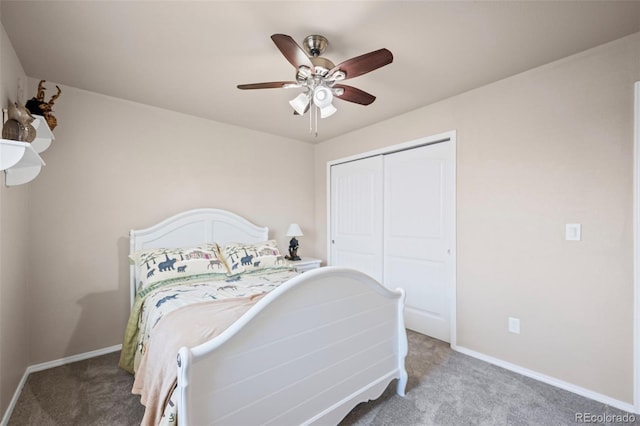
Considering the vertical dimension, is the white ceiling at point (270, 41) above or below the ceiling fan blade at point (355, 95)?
above

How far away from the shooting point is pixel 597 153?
2021mm

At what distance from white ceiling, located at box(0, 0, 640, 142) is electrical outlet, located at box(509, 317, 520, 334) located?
2.02 m

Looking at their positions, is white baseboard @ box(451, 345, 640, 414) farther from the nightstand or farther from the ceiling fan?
the ceiling fan

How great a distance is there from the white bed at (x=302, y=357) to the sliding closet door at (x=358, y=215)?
1562 millimetres

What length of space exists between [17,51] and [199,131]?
149 cm

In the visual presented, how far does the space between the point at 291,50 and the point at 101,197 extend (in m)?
2.32

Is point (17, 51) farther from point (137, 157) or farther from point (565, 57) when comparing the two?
point (565, 57)

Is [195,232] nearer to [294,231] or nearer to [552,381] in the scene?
[294,231]

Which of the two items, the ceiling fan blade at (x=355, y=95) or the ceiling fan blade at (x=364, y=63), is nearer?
the ceiling fan blade at (x=364, y=63)

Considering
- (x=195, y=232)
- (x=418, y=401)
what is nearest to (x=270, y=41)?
(x=195, y=232)

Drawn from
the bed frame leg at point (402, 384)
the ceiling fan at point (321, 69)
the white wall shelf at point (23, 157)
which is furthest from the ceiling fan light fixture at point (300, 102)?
the bed frame leg at point (402, 384)

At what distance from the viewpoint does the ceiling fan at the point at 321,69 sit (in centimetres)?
158

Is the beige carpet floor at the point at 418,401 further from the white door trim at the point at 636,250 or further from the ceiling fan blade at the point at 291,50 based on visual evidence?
the ceiling fan blade at the point at 291,50

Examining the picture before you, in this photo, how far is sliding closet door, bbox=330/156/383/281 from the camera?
11.7ft
